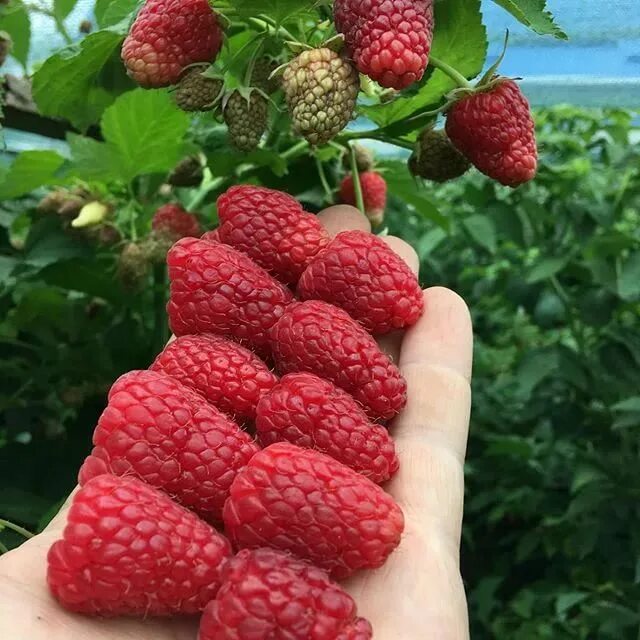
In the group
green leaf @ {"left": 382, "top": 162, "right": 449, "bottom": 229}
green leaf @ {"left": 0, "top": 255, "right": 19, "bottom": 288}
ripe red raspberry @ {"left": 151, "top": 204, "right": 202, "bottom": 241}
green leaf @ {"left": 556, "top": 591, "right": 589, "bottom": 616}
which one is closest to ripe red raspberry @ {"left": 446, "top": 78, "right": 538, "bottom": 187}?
green leaf @ {"left": 382, "top": 162, "right": 449, "bottom": 229}

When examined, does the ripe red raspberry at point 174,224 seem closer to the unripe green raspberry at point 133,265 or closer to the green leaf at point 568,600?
the unripe green raspberry at point 133,265

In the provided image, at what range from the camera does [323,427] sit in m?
0.93

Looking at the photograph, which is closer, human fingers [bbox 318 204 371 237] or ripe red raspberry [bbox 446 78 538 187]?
ripe red raspberry [bbox 446 78 538 187]

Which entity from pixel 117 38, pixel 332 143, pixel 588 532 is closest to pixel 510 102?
pixel 332 143

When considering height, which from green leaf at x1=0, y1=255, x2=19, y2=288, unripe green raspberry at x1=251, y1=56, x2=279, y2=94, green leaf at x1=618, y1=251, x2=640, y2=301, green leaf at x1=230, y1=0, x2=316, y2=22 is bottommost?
green leaf at x1=618, y1=251, x2=640, y2=301

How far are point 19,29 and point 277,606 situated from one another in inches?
45.4

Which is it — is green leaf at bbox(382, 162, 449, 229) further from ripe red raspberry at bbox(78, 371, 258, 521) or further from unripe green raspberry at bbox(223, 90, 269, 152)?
ripe red raspberry at bbox(78, 371, 258, 521)

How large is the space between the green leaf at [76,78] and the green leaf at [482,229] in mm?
823

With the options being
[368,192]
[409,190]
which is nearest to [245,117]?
[368,192]

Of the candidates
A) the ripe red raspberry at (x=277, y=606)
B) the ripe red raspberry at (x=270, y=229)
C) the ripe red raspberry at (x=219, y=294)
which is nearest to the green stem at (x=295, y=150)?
the ripe red raspberry at (x=270, y=229)

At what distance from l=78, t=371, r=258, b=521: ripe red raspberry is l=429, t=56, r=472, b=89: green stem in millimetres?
479

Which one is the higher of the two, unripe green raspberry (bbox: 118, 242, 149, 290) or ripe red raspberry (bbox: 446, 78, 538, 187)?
ripe red raspberry (bbox: 446, 78, 538, 187)

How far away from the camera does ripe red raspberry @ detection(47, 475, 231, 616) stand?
0.75 meters

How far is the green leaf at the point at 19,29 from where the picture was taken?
1.38m
